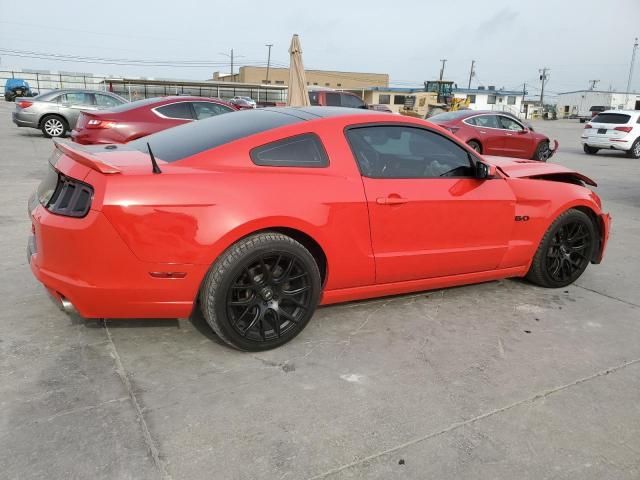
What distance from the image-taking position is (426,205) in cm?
357

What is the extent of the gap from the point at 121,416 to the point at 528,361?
2305 millimetres

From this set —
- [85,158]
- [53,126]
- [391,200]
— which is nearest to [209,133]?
[85,158]

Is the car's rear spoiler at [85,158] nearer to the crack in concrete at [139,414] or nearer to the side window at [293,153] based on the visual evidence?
the side window at [293,153]

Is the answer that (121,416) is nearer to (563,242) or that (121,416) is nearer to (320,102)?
(563,242)

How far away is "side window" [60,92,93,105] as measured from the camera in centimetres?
1507

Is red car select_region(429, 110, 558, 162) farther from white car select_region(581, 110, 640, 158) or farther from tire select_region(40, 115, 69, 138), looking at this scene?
tire select_region(40, 115, 69, 138)

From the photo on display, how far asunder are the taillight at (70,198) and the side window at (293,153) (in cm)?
94

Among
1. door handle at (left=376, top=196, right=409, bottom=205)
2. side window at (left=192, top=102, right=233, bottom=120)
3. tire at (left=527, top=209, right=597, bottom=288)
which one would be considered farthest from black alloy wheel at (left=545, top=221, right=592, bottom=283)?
side window at (left=192, top=102, right=233, bottom=120)

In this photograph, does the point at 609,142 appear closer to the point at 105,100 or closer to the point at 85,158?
the point at 105,100

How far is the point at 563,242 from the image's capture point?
4.43 m

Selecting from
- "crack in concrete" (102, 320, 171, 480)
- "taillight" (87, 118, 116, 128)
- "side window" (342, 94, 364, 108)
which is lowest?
"crack in concrete" (102, 320, 171, 480)

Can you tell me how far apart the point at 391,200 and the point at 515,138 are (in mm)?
11767

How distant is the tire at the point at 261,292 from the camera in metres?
2.95

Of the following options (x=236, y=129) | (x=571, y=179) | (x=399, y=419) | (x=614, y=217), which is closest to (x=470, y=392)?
(x=399, y=419)
